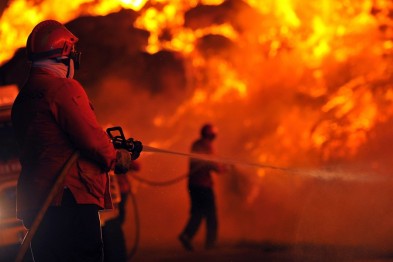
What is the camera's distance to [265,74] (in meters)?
17.8

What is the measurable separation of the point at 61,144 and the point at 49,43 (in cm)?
64

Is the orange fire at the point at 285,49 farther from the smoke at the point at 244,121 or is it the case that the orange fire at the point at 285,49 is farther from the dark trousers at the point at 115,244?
the dark trousers at the point at 115,244

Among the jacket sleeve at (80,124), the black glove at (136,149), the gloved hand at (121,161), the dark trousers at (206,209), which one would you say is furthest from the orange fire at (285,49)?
the jacket sleeve at (80,124)

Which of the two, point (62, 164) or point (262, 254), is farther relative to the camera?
point (262, 254)

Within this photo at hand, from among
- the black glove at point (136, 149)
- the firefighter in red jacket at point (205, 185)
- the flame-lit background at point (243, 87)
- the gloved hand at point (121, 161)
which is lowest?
the gloved hand at point (121, 161)

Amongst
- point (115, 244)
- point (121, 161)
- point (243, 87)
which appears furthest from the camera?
point (243, 87)

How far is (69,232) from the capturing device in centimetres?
575

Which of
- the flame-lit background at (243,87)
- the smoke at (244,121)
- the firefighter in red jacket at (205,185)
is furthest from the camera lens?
the smoke at (244,121)

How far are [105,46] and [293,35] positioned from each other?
4.27 metres

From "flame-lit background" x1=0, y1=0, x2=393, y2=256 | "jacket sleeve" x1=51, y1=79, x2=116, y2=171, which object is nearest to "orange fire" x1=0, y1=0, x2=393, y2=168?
"flame-lit background" x1=0, y1=0, x2=393, y2=256

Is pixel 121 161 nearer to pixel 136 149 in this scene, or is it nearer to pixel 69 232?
pixel 136 149

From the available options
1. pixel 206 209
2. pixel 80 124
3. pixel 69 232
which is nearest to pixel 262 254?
pixel 206 209

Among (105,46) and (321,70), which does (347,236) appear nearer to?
(321,70)

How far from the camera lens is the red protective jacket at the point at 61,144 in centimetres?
572
